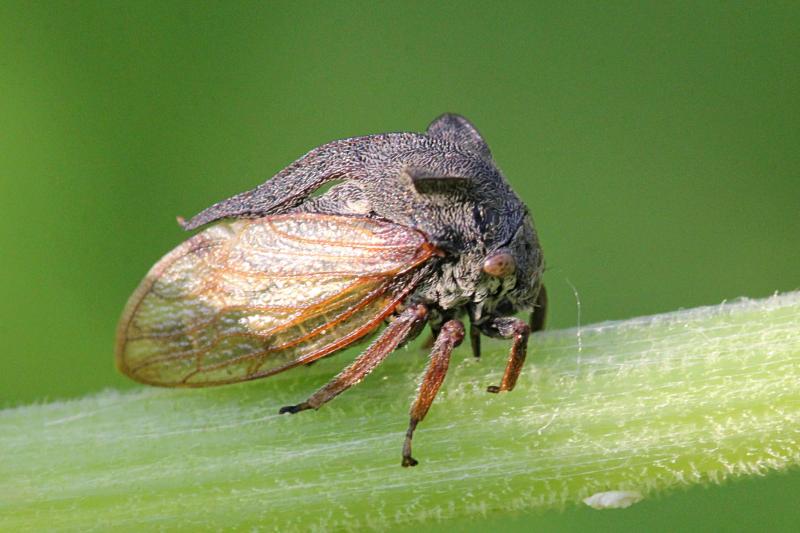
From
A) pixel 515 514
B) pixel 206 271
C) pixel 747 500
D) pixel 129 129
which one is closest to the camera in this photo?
pixel 515 514

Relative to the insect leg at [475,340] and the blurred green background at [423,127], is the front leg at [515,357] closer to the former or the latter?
the insect leg at [475,340]

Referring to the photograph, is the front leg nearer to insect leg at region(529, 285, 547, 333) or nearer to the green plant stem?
the green plant stem

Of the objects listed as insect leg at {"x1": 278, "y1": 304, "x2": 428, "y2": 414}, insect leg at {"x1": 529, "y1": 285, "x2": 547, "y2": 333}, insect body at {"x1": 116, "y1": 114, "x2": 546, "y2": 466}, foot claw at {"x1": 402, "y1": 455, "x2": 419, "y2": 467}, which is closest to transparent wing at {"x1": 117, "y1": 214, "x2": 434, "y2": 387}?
insect body at {"x1": 116, "y1": 114, "x2": 546, "y2": 466}

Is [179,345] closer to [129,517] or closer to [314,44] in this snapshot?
[129,517]

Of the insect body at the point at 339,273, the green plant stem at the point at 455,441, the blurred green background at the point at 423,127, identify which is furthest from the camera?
the blurred green background at the point at 423,127

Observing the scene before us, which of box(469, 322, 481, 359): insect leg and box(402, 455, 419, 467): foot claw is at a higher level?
box(469, 322, 481, 359): insect leg

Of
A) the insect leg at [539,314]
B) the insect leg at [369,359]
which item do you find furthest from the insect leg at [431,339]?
the insect leg at [539,314]

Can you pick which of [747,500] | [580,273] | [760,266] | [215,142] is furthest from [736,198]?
[215,142]
